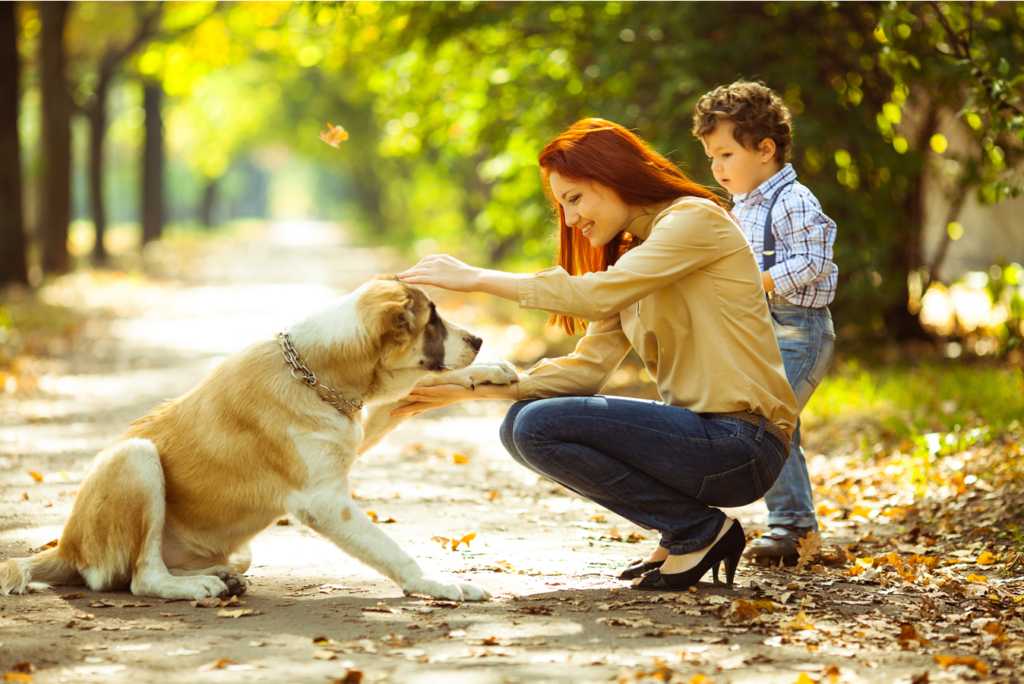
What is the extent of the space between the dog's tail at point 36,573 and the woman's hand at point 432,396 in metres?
1.60

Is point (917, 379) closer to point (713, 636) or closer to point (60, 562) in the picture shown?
point (713, 636)

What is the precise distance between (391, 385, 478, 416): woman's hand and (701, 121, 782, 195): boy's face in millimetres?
1881

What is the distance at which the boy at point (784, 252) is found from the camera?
15.6 feet

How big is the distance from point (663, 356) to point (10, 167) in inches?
597

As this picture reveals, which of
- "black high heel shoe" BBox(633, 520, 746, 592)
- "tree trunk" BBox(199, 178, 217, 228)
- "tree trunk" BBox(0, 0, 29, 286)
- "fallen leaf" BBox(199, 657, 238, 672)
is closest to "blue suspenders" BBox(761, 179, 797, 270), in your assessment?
"black high heel shoe" BBox(633, 520, 746, 592)

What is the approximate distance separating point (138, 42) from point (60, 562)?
2084 cm

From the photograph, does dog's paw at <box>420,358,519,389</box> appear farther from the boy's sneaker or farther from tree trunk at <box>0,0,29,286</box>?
tree trunk at <box>0,0,29,286</box>

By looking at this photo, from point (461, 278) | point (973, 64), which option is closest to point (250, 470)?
point (461, 278)

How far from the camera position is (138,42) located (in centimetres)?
2195

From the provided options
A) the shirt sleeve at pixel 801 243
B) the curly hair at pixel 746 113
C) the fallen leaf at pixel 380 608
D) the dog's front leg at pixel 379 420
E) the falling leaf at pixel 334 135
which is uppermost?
the curly hair at pixel 746 113

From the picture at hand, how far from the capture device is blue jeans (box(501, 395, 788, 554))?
388 centimetres

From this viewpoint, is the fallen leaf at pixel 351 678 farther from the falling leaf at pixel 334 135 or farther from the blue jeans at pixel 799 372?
the blue jeans at pixel 799 372

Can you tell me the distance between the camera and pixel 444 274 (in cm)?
384

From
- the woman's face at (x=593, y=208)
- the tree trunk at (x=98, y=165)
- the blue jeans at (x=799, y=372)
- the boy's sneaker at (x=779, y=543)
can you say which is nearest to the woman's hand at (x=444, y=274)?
the woman's face at (x=593, y=208)
